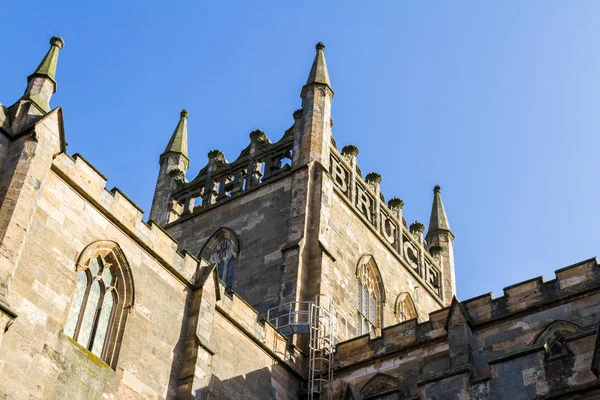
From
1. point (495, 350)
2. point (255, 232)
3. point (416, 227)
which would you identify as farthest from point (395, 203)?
point (495, 350)

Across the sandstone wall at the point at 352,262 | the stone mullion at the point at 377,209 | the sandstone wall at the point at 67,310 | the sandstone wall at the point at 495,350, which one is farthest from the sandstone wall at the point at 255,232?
the sandstone wall at the point at 67,310

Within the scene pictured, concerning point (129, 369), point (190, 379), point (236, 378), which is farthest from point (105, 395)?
point (236, 378)

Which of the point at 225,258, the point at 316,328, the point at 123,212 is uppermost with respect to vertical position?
the point at 225,258

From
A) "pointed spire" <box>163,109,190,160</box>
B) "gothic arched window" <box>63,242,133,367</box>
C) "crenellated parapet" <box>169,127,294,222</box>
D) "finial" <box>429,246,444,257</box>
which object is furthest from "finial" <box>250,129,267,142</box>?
"gothic arched window" <box>63,242,133,367</box>

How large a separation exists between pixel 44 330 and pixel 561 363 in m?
9.23

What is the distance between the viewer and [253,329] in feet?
69.6

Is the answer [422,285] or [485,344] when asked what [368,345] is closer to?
[485,344]

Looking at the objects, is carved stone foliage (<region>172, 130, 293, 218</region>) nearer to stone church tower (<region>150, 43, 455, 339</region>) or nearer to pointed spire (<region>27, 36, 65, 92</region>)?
stone church tower (<region>150, 43, 455, 339</region>)

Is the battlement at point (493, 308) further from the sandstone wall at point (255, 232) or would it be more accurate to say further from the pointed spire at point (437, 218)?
the pointed spire at point (437, 218)

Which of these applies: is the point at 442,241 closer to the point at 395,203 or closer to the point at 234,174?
the point at 395,203

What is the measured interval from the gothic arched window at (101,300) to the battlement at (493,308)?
21.5ft

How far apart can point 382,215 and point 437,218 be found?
5.28 metres

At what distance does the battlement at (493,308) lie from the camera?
1975 centimetres

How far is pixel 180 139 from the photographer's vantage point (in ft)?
115
